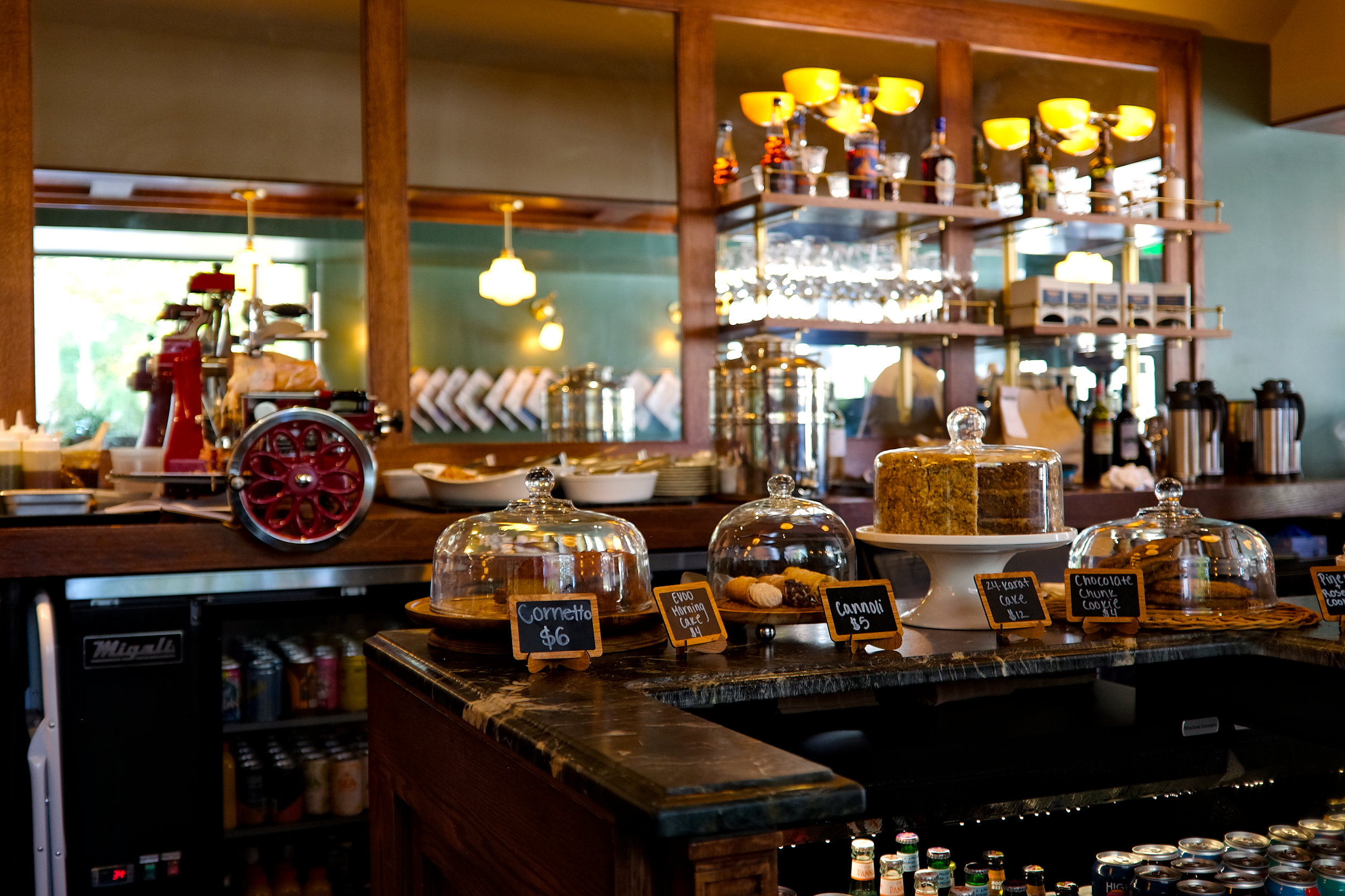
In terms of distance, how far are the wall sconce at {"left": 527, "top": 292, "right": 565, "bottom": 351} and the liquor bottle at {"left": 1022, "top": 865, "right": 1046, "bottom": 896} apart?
2.45 metres

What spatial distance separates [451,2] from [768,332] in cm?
134

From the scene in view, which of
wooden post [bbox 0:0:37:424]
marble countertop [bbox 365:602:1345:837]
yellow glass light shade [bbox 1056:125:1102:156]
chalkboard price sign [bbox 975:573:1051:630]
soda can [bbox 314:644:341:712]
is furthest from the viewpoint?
yellow glass light shade [bbox 1056:125:1102:156]

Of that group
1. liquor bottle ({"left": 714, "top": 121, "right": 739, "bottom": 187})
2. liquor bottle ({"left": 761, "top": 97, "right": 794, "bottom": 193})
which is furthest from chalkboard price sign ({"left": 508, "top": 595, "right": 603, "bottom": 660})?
liquor bottle ({"left": 714, "top": 121, "right": 739, "bottom": 187})

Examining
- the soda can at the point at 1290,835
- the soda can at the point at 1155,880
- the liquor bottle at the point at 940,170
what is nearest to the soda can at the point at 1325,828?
the soda can at the point at 1290,835

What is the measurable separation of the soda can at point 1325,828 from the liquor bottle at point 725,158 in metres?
2.63

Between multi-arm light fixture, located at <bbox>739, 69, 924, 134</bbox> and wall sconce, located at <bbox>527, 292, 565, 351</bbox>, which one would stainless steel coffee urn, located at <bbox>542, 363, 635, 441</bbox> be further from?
multi-arm light fixture, located at <bbox>739, 69, 924, 134</bbox>

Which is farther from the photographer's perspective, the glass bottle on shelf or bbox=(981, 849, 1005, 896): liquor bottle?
the glass bottle on shelf

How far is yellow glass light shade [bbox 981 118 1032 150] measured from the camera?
4195mm

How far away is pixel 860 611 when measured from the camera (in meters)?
1.46

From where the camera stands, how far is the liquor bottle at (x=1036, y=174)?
4.00 m

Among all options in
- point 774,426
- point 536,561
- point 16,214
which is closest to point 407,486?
point 774,426

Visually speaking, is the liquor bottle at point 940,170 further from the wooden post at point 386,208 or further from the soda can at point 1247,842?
the soda can at point 1247,842

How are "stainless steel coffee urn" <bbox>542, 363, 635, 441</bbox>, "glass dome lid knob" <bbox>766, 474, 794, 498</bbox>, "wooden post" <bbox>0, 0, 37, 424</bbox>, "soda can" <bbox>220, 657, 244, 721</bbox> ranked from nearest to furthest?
"glass dome lid knob" <bbox>766, 474, 794, 498</bbox>, "soda can" <bbox>220, 657, 244, 721</bbox>, "wooden post" <bbox>0, 0, 37, 424</bbox>, "stainless steel coffee urn" <bbox>542, 363, 635, 441</bbox>

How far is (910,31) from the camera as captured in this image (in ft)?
13.6
